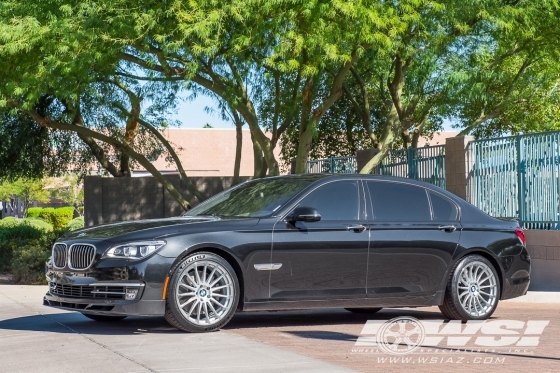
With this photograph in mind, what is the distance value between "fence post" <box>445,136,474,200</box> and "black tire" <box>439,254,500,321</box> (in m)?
6.26

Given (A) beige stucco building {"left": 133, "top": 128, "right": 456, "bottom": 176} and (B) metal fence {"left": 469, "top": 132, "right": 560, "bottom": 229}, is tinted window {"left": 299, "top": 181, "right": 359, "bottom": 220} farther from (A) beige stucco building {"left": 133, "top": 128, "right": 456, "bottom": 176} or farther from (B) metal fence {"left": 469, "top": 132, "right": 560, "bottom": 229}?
(A) beige stucco building {"left": 133, "top": 128, "right": 456, "bottom": 176}

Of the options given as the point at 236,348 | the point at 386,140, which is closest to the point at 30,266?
the point at 386,140

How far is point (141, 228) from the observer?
396 inches

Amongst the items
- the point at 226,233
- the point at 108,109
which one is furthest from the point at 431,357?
the point at 108,109

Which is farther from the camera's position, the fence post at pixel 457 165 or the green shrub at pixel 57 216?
the green shrub at pixel 57 216

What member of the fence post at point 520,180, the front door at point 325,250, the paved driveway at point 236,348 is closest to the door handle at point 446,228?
the front door at point 325,250

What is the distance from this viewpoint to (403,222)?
11086 millimetres

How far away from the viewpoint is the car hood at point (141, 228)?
992 centimetres

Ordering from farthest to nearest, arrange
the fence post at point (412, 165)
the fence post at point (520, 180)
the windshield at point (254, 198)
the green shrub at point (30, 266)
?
1. the fence post at point (412, 165)
2. the green shrub at point (30, 266)
3. the fence post at point (520, 180)
4. the windshield at point (254, 198)

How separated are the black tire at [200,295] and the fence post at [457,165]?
27.6 feet

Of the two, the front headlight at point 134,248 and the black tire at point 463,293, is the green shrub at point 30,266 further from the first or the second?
the black tire at point 463,293

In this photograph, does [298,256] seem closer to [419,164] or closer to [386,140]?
[419,164]

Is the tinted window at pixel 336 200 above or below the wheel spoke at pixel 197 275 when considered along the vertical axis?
above

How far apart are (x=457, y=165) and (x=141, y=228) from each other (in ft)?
29.4
